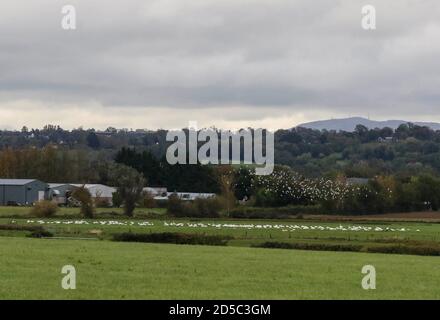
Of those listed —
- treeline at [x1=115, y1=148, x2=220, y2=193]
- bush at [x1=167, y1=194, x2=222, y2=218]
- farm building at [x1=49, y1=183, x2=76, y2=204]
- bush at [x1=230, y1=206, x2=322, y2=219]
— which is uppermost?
treeline at [x1=115, y1=148, x2=220, y2=193]

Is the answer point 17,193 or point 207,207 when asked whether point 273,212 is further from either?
point 17,193

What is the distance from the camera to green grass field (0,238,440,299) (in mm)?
27375

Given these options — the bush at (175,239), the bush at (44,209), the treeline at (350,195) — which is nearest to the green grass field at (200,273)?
the bush at (175,239)

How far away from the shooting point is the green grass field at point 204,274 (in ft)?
89.8

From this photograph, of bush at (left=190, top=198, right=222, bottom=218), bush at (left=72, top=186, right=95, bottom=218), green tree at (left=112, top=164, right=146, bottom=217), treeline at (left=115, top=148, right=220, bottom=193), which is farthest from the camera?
treeline at (left=115, top=148, right=220, bottom=193)

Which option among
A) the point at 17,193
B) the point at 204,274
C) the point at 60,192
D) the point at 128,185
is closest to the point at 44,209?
the point at 128,185

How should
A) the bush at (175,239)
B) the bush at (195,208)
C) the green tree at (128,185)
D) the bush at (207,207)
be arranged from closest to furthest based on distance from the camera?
the bush at (175,239) → the bush at (195,208) → the bush at (207,207) → the green tree at (128,185)

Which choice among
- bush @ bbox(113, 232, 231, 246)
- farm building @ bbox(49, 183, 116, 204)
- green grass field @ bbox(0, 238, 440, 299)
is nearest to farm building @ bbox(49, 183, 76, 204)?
farm building @ bbox(49, 183, 116, 204)

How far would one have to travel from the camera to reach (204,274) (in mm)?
33312

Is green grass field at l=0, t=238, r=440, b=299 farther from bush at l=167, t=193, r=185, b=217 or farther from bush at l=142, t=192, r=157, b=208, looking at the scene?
bush at l=142, t=192, r=157, b=208

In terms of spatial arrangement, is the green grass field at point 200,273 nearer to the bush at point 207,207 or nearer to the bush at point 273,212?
the bush at point 207,207

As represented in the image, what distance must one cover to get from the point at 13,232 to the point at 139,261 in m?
30.6

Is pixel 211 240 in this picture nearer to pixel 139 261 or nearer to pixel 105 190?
pixel 139 261
